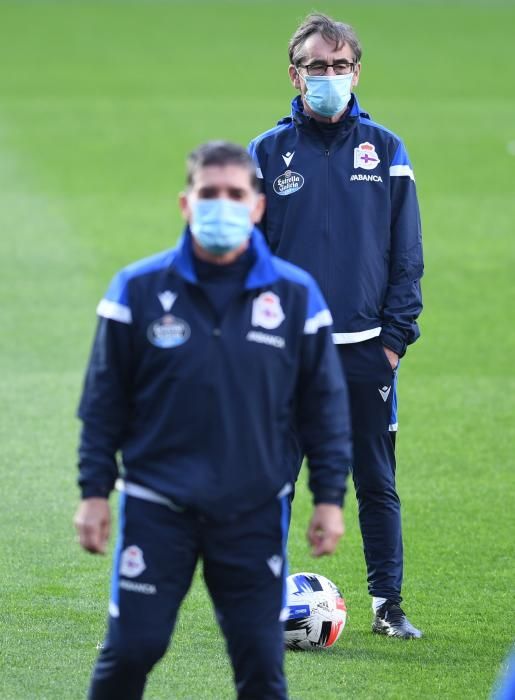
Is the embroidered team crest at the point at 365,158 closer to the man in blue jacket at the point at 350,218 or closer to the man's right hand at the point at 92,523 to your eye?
the man in blue jacket at the point at 350,218

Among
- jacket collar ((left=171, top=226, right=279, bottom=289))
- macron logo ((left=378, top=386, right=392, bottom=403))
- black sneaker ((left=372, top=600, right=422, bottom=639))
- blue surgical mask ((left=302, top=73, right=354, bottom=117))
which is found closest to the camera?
jacket collar ((left=171, top=226, right=279, bottom=289))

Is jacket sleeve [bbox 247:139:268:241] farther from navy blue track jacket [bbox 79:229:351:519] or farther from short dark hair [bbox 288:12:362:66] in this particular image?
navy blue track jacket [bbox 79:229:351:519]

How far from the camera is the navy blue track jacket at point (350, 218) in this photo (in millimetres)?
6438

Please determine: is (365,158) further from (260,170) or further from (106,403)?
(106,403)

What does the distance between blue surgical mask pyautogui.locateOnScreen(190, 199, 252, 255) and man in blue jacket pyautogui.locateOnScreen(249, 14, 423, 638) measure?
1.73 m

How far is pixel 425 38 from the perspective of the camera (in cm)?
3391

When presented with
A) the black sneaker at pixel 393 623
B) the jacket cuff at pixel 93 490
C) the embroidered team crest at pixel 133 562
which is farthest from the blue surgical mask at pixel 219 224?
the black sneaker at pixel 393 623

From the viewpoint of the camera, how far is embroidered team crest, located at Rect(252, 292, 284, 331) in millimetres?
4715

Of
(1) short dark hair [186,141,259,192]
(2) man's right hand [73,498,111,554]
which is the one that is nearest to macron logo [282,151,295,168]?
(1) short dark hair [186,141,259,192]

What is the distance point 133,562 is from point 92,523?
0.18 m

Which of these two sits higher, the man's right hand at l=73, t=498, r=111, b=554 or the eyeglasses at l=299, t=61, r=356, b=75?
the eyeglasses at l=299, t=61, r=356, b=75

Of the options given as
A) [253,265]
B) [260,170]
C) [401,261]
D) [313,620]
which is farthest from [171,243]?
[253,265]

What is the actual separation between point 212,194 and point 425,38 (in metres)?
30.1

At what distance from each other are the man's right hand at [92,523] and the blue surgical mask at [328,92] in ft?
8.09
